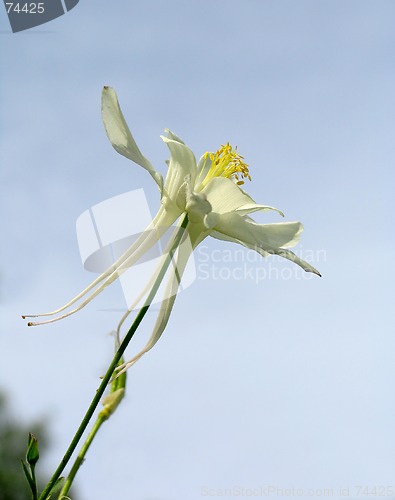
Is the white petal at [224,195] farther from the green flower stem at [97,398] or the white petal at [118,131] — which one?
the green flower stem at [97,398]

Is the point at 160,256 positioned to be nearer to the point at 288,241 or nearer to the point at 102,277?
the point at 102,277

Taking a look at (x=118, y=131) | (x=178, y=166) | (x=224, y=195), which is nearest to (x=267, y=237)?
(x=224, y=195)

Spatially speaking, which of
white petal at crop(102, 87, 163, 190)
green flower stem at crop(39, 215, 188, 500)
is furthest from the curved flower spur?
green flower stem at crop(39, 215, 188, 500)

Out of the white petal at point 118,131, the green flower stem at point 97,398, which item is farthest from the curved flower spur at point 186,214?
the green flower stem at point 97,398

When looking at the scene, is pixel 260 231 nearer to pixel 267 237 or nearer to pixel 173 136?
pixel 267 237

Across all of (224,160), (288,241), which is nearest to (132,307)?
(288,241)

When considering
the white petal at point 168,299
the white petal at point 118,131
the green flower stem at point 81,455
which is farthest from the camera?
the white petal at point 118,131
